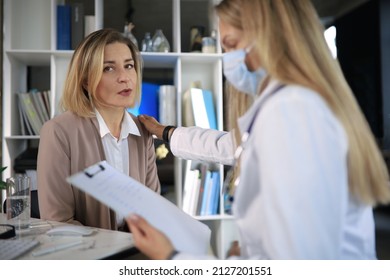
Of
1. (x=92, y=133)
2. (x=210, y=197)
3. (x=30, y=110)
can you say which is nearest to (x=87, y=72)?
(x=92, y=133)

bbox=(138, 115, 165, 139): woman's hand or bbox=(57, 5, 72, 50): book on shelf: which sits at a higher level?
bbox=(57, 5, 72, 50): book on shelf

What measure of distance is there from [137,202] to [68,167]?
1.61 feet

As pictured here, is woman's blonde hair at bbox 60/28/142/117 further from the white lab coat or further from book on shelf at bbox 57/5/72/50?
Answer: the white lab coat

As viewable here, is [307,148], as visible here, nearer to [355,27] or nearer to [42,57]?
[355,27]

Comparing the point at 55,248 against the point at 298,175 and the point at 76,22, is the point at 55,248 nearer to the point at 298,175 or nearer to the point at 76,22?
the point at 298,175

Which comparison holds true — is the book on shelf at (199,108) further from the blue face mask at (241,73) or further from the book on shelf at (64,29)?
the blue face mask at (241,73)

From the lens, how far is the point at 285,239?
0.66 m

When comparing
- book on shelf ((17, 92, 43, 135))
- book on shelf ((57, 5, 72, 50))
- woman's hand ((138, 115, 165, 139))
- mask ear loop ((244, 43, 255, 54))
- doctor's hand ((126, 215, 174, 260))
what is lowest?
doctor's hand ((126, 215, 174, 260))

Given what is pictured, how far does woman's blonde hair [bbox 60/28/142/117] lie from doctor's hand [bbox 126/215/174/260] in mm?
611

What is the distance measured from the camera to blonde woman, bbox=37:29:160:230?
4.06ft

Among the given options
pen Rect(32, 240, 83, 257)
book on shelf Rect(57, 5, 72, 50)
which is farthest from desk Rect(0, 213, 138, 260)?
book on shelf Rect(57, 5, 72, 50)

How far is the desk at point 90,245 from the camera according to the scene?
0.88 metres

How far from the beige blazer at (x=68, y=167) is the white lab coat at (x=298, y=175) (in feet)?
2.29

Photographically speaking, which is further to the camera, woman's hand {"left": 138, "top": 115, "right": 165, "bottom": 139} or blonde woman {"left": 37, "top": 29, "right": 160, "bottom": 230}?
woman's hand {"left": 138, "top": 115, "right": 165, "bottom": 139}
